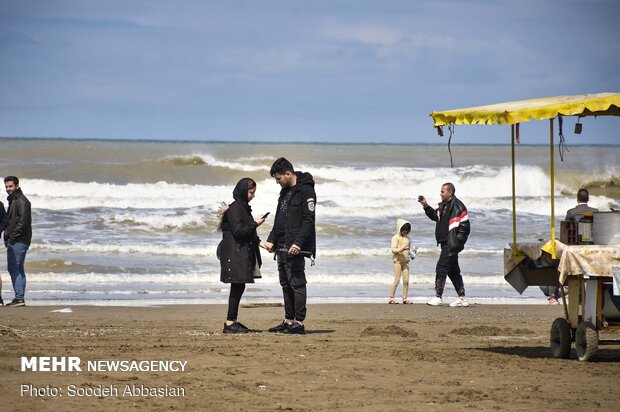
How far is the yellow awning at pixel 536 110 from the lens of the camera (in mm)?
8117

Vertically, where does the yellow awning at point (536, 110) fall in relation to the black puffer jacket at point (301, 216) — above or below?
above

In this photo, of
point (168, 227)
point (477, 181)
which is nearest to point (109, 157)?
point (477, 181)

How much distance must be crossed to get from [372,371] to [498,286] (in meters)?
9.26

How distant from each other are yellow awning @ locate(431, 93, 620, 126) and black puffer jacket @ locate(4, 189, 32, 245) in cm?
724

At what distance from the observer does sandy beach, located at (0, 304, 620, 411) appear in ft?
23.4

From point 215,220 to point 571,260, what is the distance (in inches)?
777

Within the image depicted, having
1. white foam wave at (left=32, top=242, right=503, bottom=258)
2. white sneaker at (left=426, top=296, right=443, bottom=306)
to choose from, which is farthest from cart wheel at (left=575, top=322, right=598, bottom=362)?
white foam wave at (left=32, top=242, right=503, bottom=258)

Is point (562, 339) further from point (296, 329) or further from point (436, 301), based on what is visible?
point (436, 301)

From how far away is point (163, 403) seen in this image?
704 cm

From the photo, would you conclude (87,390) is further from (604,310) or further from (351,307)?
(351,307)

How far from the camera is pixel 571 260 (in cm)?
827

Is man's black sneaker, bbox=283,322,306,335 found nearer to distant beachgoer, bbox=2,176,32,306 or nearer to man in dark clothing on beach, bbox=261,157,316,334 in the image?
man in dark clothing on beach, bbox=261,157,316,334

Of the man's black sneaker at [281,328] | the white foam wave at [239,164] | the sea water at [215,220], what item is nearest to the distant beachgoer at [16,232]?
the sea water at [215,220]

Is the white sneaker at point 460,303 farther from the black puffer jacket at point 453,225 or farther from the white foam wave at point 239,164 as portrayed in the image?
the white foam wave at point 239,164
